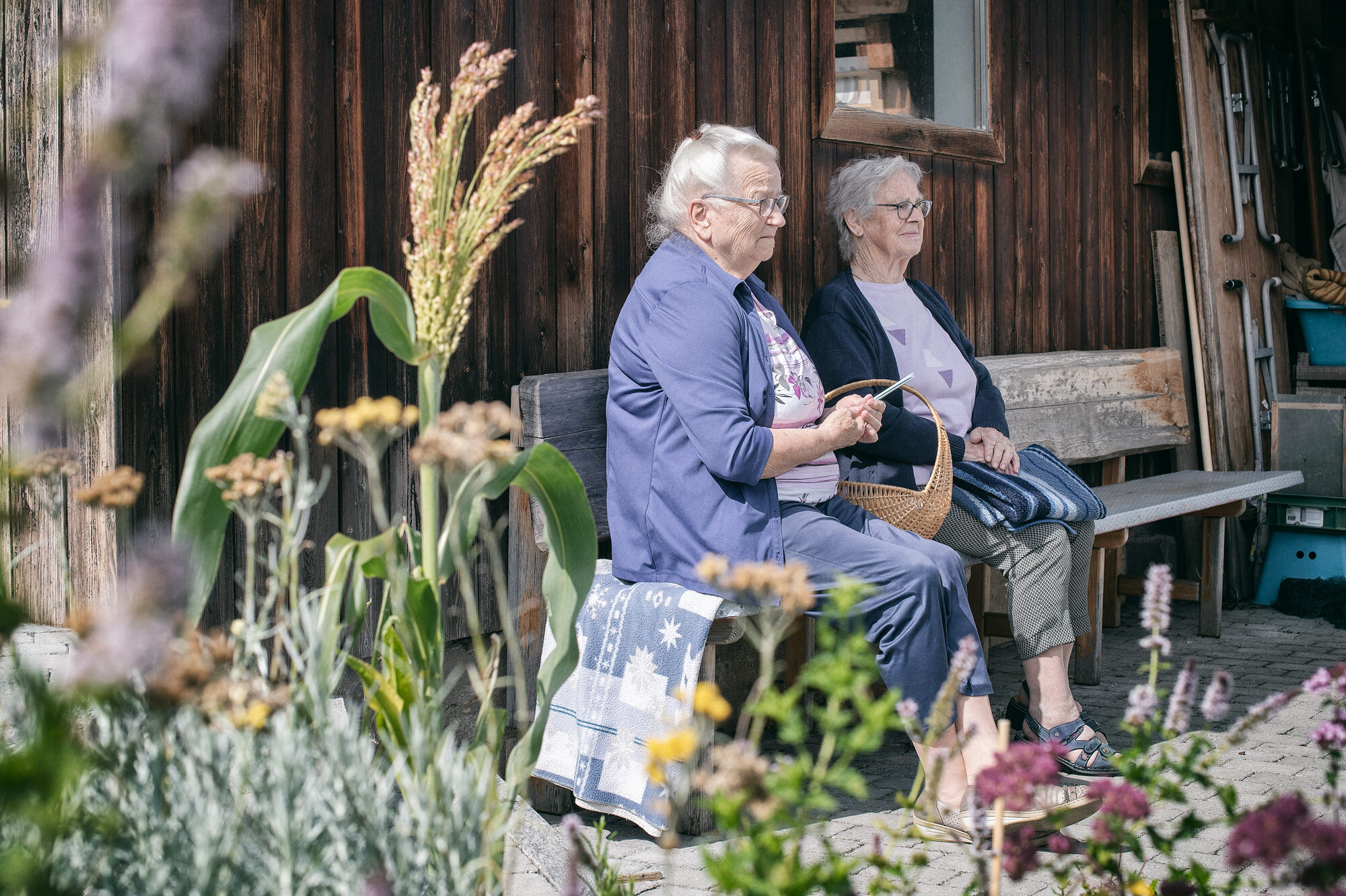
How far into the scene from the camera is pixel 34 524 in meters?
2.37

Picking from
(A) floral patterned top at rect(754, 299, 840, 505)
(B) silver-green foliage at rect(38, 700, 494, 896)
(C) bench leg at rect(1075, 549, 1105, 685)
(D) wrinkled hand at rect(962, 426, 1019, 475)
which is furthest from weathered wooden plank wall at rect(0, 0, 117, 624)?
(C) bench leg at rect(1075, 549, 1105, 685)

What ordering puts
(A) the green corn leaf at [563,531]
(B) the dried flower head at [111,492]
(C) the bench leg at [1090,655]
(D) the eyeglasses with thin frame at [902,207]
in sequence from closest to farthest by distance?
(B) the dried flower head at [111,492], (A) the green corn leaf at [563,531], (D) the eyeglasses with thin frame at [902,207], (C) the bench leg at [1090,655]

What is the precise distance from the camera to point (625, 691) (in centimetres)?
256

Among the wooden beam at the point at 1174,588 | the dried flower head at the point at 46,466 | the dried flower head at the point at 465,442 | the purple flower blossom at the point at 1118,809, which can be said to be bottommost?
the wooden beam at the point at 1174,588

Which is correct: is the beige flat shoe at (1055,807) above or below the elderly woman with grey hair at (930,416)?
below

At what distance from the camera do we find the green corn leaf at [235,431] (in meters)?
1.45

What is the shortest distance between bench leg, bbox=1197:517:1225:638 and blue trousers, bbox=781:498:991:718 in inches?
96.9

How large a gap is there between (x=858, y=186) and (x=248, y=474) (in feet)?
8.52

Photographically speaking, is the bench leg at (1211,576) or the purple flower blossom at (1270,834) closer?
the purple flower blossom at (1270,834)

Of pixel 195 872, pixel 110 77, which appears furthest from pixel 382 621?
pixel 110 77

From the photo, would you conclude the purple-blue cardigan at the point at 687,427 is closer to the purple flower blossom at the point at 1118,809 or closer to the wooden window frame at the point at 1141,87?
the purple flower blossom at the point at 1118,809

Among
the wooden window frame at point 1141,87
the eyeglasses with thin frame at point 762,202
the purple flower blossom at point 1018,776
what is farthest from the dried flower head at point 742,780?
the wooden window frame at point 1141,87

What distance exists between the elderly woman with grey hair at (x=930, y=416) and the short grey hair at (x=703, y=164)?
1.99 feet

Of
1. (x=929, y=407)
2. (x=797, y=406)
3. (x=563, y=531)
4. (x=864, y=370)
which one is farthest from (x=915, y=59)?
(x=563, y=531)
